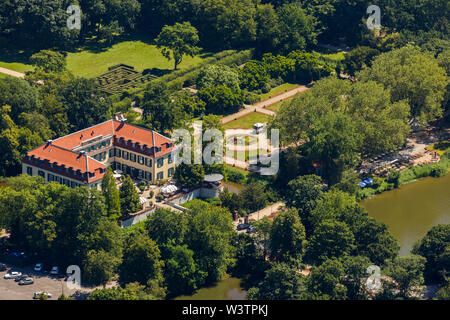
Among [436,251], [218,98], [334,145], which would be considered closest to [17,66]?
[218,98]

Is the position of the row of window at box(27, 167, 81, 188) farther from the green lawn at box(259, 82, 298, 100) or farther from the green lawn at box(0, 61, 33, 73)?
the green lawn at box(259, 82, 298, 100)

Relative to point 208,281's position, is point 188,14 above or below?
above

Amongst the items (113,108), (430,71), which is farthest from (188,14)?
(430,71)

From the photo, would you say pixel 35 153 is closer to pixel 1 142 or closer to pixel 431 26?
pixel 1 142

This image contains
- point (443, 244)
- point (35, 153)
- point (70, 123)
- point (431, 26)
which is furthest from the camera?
point (431, 26)

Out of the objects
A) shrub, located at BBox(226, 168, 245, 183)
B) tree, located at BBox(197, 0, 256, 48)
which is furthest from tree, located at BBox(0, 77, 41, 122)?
tree, located at BBox(197, 0, 256, 48)

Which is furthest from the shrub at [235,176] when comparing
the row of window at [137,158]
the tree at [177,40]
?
the tree at [177,40]

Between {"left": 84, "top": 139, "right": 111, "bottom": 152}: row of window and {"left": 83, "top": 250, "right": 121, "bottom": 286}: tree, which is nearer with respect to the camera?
{"left": 83, "top": 250, "right": 121, "bottom": 286}: tree

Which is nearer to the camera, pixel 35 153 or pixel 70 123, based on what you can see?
pixel 35 153
